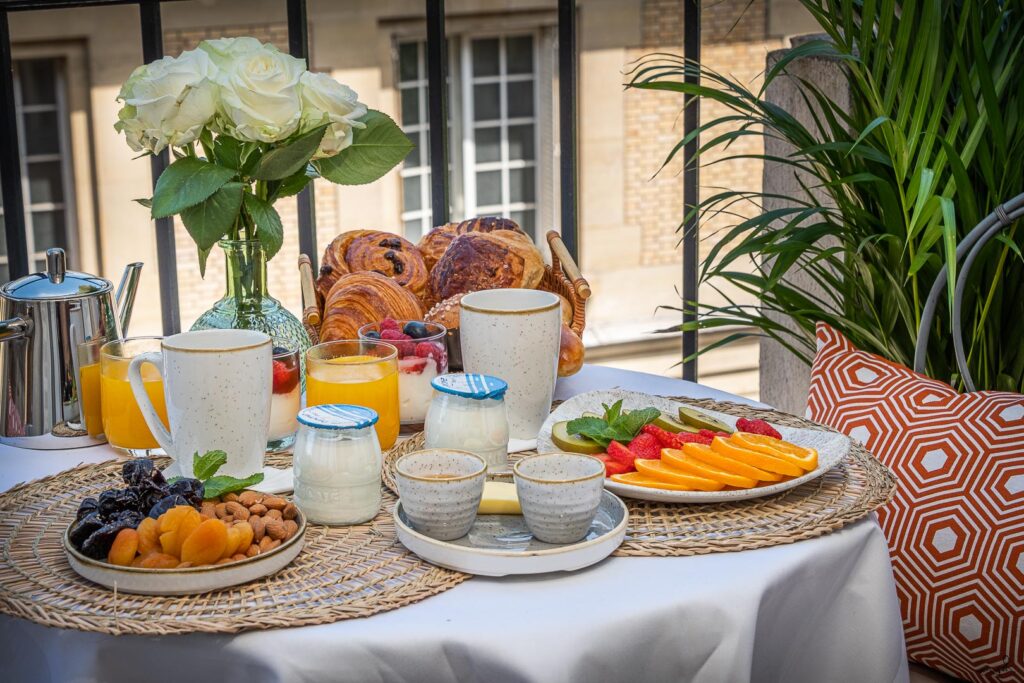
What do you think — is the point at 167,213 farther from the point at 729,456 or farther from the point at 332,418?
the point at 729,456

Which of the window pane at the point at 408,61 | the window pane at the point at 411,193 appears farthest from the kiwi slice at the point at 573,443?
the window pane at the point at 411,193

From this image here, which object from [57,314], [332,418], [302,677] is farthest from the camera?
[57,314]

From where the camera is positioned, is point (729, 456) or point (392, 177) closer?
point (729, 456)

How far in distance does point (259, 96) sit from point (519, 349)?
426mm

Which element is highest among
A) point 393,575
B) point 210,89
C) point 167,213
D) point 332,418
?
point 210,89

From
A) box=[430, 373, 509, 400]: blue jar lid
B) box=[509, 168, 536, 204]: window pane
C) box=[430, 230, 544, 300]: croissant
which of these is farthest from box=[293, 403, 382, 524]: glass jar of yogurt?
box=[509, 168, 536, 204]: window pane

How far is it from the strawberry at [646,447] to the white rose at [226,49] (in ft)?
2.13

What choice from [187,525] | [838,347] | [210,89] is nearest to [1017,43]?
[838,347]

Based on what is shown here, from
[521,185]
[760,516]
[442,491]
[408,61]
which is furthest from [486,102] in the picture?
[442,491]

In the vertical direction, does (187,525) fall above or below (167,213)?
below

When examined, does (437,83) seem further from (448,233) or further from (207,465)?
(207,465)

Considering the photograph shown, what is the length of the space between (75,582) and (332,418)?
280 mm

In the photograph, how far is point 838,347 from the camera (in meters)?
1.87

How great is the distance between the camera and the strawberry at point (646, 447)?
1307 mm
